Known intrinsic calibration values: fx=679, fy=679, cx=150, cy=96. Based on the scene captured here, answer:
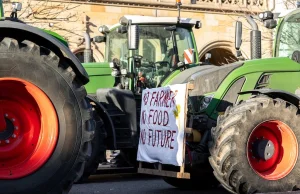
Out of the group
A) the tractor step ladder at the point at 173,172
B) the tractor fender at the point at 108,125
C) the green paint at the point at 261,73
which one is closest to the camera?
the tractor step ladder at the point at 173,172

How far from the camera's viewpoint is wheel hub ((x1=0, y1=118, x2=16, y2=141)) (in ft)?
19.1

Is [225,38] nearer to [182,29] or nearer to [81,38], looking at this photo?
[81,38]

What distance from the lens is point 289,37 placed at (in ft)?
33.3

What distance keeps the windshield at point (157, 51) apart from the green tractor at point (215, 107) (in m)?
0.02

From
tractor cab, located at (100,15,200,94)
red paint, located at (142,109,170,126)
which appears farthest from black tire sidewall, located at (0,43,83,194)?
tractor cab, located at (100,15,200,94)

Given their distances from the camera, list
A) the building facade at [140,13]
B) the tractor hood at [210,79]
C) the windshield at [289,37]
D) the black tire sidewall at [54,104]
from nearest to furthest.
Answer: the black tire sidewall at [54,104], the tractor hood at [210,79], the windshield at [289,37], the building facade at [140,13]

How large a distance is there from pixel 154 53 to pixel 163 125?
374cm

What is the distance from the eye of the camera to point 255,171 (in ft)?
26.2

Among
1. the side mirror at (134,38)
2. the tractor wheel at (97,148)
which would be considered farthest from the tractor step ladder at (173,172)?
the side mirror at (134,38)

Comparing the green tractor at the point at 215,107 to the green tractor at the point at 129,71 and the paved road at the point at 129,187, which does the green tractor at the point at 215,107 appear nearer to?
the green tractor at the point at 129,71

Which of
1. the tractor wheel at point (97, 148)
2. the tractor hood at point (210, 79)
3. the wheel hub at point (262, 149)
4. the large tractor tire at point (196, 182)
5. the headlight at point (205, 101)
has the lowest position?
the large tractor tire at point (196, 182)

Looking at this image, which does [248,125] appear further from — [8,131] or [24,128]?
[8,131]

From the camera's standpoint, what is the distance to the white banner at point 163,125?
799 centimetres

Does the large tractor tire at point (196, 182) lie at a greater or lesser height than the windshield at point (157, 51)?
lesser
